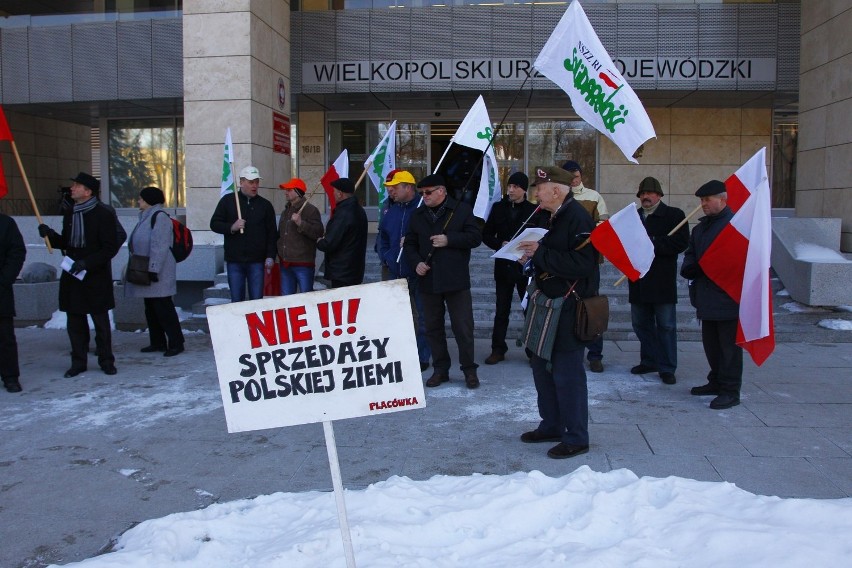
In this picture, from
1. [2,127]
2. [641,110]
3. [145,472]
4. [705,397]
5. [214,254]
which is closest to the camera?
[145,472]

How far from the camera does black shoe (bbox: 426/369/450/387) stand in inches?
279

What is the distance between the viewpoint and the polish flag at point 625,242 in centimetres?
517

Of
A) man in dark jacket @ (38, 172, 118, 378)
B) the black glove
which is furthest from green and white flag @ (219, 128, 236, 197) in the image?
the black glove

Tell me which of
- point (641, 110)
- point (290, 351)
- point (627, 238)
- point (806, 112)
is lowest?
point (290, 351)

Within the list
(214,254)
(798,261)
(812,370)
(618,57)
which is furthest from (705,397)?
(618,57)

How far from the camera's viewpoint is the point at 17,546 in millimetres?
3947

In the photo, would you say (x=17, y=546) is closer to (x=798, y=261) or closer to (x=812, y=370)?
(x=812, y=370)

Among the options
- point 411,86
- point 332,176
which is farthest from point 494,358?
point 411,86

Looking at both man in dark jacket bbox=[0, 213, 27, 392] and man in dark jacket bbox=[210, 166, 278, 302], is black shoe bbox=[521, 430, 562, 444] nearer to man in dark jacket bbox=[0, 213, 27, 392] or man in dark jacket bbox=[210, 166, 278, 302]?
A: man in dark jacket bbox=[210, 166, 278, 302]

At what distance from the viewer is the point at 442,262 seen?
686cm

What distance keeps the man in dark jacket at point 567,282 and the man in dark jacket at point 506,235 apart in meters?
2.44

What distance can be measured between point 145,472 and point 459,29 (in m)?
11.0

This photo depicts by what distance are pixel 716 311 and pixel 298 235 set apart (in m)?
4.45

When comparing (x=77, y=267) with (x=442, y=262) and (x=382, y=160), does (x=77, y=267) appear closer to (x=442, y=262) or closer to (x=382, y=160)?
(x=442, y=262)
